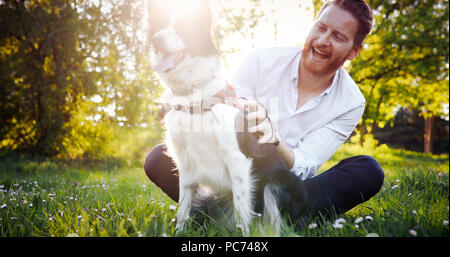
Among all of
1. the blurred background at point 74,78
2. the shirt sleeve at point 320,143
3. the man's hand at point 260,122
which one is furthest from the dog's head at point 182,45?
the blurred background at point 74,78

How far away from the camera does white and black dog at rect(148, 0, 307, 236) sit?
65.4 inches

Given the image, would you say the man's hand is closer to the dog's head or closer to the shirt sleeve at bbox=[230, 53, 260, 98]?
the dog's head

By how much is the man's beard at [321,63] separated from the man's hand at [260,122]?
0.80 m

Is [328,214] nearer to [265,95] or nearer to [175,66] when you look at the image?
[265,95]

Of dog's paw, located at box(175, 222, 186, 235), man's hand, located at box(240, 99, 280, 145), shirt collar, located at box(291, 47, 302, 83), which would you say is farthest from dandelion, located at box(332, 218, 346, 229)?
shirt collar, located at box(291, 47, 302, 83)

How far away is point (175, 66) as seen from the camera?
1.68 meters

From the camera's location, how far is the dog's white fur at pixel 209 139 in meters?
1.65

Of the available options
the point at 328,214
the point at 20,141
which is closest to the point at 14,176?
the point at 20,141

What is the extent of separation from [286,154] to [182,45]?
98 cm

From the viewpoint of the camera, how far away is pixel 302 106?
90.7 inches

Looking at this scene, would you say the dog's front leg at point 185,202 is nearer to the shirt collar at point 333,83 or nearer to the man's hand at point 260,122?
the man's hand at point 260,122

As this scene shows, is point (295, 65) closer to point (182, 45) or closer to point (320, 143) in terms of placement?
point (320, 143)

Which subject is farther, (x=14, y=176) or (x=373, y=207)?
(x=14, y=176)

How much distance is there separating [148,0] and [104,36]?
14.2ft
